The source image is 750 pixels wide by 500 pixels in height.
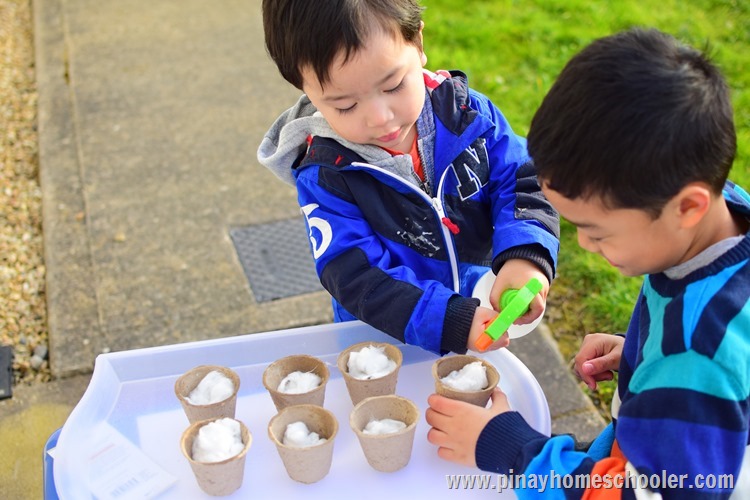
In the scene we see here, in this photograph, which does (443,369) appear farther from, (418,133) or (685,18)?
(685,18)

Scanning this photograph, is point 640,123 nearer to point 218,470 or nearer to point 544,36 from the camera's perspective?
point 218,470

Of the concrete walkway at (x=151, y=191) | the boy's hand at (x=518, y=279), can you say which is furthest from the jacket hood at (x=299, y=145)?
the concrete walkway at (x=151, y=191)

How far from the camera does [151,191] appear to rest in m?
3.46

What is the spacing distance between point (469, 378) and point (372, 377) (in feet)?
0.62

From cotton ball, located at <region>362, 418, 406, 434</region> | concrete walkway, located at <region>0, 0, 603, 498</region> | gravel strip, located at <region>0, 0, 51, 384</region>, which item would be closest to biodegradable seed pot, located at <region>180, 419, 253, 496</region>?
cotton ball, located at <region>362, 418, 406, 434</region>

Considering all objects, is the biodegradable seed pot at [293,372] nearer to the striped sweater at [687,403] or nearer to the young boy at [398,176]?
the young boy at [398,176]

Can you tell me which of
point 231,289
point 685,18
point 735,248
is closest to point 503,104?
point 685,18

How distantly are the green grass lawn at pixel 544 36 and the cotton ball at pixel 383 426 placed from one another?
1833 mm

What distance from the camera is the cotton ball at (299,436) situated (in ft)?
4.68

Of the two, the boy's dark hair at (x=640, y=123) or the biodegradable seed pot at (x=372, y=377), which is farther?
the biodegradable seed pot at (x=372, y=377)

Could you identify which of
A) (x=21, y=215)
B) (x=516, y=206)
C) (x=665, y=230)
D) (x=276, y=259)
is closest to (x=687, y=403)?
(x=665, y=230)

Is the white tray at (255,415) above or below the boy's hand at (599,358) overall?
below

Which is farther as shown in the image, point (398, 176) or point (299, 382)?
point (398, 176)

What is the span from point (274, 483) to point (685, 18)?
4072mm
